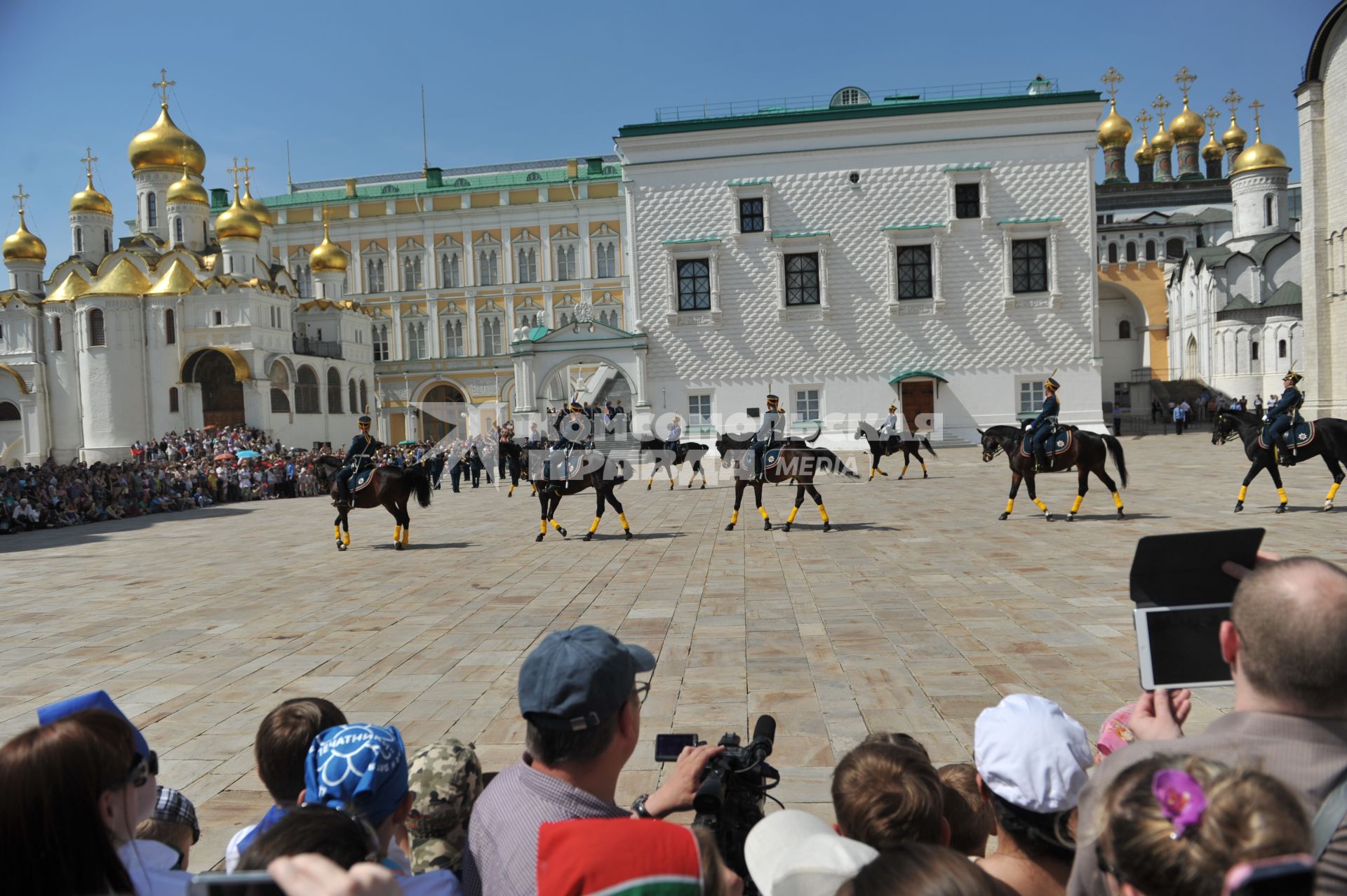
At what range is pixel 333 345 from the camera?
50875mm

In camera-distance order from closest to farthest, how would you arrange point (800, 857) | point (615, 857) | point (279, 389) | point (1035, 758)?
point (615, 857) < point (800, 857) < point (1035, 758) < point (279, 389)

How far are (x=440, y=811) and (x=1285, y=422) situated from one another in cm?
1507

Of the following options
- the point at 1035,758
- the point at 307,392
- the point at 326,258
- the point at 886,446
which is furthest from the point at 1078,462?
the point at 326,258

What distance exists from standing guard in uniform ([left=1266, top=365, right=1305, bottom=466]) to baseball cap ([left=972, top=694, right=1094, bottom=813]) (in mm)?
13962

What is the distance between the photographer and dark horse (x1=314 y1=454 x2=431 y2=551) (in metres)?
14.7

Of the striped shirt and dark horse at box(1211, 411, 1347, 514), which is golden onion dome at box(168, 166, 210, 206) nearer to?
dark horse at box(1211, 411, 1347, 514)

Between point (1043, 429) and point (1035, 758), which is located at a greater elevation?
point (1043, 429)

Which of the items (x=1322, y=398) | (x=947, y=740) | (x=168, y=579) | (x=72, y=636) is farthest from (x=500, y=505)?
(x=1322, y=398)

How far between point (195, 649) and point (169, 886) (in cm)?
678

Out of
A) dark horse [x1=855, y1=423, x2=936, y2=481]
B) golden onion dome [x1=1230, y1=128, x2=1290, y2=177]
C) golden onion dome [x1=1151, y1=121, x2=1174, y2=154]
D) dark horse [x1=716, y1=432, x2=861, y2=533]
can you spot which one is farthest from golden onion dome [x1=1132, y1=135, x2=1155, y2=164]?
dark horse [x1=716, y1=432, x2=861, y2=533]

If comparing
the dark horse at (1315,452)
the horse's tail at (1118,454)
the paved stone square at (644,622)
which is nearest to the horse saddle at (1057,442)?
the horse's tail at (1118,454)

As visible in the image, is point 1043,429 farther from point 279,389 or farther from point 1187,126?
point 1187,126

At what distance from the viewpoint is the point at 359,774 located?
2541mm

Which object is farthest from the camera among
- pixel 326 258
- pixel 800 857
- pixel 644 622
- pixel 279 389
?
pixel 326 258
